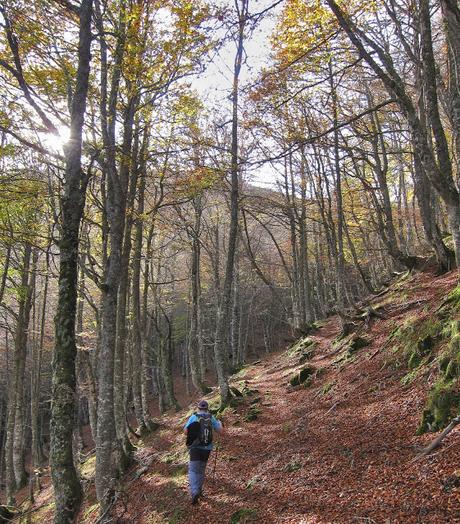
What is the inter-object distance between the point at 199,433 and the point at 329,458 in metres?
2.36

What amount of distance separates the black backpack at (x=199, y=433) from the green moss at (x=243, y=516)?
4.64 ft

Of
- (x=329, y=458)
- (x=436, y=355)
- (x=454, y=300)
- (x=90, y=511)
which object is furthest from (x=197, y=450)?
(x=454, y=300)

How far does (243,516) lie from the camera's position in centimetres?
571

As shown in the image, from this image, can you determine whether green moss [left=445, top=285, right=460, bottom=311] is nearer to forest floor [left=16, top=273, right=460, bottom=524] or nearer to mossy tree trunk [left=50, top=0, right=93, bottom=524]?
forest floor [left=16, top=273, right=460, bottom=524]

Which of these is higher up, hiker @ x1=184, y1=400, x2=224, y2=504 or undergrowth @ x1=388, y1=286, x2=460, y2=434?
undergrowth @ x1=388, y1=286, x2=460, y2=434

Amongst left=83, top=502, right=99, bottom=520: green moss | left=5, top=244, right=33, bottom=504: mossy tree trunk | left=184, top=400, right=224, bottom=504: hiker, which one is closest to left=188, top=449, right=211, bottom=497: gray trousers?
left=184, top=400, right=224, bottom=504: hiker

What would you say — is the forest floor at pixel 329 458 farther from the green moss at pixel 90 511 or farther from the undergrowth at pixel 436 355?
the undergrowth at pixel 436 355

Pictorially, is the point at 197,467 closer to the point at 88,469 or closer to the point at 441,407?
the point at 441,407

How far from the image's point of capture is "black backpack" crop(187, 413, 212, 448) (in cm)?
712

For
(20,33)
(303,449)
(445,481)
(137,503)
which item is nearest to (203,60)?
(20,33)

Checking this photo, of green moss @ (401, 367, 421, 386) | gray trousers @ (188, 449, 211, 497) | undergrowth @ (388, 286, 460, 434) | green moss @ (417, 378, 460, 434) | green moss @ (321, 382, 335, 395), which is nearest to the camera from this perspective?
green moss @ (417, 378, 460, 434)

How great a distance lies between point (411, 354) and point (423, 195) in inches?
220

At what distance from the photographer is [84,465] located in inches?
643

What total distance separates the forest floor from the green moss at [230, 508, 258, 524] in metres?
0.02
